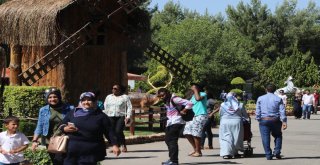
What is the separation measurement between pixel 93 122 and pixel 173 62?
931 inches

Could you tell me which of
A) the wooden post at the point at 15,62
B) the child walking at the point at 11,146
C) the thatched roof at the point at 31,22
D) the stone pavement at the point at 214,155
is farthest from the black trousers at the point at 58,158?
the wooden post at the point at 15,62

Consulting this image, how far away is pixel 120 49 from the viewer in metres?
29.3

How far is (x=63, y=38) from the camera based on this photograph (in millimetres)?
27125

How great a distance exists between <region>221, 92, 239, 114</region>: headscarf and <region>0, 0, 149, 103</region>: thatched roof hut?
10523mm

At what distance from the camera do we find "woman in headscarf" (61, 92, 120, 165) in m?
9.62

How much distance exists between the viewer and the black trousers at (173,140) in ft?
48.5

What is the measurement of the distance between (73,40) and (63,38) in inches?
18.5

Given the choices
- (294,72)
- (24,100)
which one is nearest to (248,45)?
(294,72)

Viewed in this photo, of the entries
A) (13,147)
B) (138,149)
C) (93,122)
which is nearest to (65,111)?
(13,147)

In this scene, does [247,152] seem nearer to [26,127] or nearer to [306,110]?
[26,127]

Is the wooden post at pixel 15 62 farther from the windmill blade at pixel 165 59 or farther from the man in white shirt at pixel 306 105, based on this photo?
the man in white shirt at pixel 306 105

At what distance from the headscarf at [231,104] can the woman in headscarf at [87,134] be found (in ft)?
24.6

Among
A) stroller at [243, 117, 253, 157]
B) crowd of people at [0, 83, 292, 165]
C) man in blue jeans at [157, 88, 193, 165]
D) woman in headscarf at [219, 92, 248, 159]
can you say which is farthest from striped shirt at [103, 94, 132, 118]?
stroller at [243, 117, 253, 157]

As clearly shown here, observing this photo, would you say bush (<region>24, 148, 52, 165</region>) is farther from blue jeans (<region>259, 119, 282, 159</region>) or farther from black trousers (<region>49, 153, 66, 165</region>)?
blue jeans (<region>259, 119, 282, 159</region>)
